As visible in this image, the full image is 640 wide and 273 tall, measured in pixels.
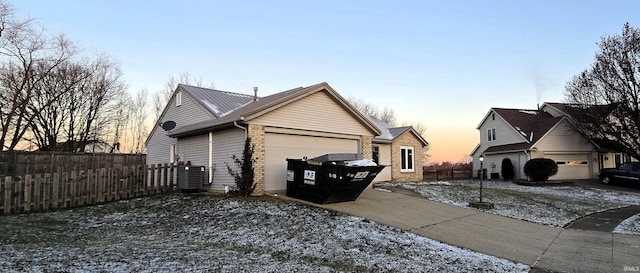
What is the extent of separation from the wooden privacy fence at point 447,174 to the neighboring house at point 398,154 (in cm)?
554

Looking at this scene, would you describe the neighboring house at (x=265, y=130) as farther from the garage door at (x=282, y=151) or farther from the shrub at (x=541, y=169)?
the shrub at (x=541, y=169)

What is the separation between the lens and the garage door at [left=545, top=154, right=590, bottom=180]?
29172 mm

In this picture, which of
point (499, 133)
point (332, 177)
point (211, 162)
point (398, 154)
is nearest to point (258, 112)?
point (211, 162)

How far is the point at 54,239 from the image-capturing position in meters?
7.88

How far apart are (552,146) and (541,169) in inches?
162

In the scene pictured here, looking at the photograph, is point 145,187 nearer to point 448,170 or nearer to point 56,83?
point 56,83

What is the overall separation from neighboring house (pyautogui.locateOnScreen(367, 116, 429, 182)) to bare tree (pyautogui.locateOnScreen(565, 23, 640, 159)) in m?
12.6

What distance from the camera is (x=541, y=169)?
2598cm

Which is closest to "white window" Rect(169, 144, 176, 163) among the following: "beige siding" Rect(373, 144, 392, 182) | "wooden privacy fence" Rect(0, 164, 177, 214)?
"wooden privacy fence" Rect(0, 164, 177, 214)

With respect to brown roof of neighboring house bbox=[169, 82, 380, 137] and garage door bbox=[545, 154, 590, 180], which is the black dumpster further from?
garage door bbox=[545, 154, 590, 180]

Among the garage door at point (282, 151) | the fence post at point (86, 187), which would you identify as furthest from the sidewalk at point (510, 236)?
the fence post at point (86, 187)

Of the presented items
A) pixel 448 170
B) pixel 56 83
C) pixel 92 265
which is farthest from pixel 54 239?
pixel 448 170

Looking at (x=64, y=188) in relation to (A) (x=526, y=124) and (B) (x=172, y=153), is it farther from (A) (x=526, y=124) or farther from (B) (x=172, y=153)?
(A) (x=526, y=124)

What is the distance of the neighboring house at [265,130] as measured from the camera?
13219 millimetres
